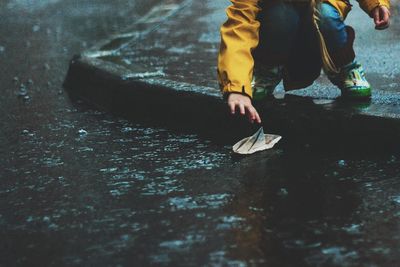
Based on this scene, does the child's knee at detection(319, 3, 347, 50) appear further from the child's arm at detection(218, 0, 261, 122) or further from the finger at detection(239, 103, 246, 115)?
the finger at detection(239, 103, 246, 115)

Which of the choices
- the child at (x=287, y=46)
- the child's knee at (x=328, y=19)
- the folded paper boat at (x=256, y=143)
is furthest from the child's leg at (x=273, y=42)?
the folded paper boat at (x=256, y=143)

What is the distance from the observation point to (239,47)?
9.36 ft

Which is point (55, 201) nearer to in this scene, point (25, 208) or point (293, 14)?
point (25, 208)

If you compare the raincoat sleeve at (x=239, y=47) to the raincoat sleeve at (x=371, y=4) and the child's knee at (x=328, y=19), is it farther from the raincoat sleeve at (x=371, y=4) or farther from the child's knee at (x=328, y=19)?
the raincoat sleeve at (x=371, y=4)

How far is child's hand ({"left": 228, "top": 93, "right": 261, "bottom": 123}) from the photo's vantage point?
259cm

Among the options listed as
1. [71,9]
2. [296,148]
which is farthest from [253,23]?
[71,9]

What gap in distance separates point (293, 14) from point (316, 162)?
0.65m

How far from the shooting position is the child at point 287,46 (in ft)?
9.30

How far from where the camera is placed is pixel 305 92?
3453 millimetres

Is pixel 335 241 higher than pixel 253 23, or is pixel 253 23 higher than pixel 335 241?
pixel 253 23

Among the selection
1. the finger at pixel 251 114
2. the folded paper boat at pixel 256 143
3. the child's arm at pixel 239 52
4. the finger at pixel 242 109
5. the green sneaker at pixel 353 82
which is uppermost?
the child's arm at pixel 239 52

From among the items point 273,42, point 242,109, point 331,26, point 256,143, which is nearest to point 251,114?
point 242,109

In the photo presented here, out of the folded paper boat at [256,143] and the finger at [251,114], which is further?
the folded paper boat at [256,143]

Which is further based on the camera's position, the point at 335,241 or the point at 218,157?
the point at 218,157
